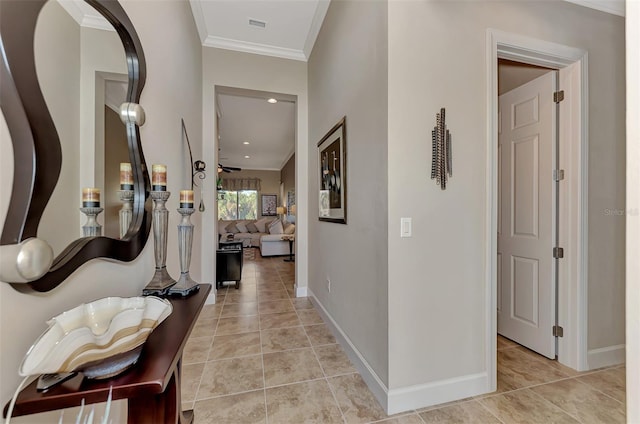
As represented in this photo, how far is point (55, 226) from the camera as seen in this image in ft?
2.28

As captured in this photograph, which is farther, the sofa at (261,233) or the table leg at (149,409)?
the sofa at (261,233)

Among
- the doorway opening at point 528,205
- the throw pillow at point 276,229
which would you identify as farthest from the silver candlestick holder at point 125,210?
A: the throw pillow at point 276,229

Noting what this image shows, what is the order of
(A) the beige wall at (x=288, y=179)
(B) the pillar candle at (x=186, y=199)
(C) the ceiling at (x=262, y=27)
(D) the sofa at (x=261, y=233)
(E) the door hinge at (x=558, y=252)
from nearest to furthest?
(B) the pillar candle at (x=186, y=199), (E) the door hinge at (x=558, y=252), (C) the ceiling at (x=262, y=27), (D) the sofa at (x=261, y=233), (A) the beige wall at (x=288, y=179)

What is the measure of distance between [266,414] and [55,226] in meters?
1.51

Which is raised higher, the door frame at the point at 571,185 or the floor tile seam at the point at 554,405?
the door frame at the point at 571,185

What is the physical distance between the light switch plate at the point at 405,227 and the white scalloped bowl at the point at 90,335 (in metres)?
1.24

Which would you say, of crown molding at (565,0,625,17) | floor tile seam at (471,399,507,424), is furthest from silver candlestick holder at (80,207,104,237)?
crown molding at (565,0,625,17)

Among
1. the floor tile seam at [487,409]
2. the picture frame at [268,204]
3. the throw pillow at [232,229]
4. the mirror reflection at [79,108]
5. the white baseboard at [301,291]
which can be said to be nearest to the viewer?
the mirror reflection at [79,108]

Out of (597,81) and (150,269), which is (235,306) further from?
(597,81)

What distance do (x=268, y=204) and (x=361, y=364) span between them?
898 centimetres

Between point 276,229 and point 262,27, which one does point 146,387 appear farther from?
point 276,229

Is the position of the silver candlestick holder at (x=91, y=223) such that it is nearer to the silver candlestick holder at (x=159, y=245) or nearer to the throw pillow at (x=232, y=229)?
the silver candlestick holder at (x=159, y=245)

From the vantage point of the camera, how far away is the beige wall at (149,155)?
594 millimetres

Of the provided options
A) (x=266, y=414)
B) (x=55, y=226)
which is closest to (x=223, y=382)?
A: (x=266, y=414)
